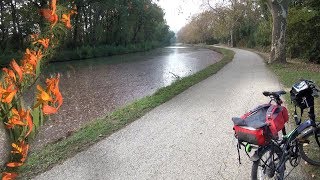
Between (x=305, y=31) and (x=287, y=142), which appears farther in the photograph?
(x=305, y=31)

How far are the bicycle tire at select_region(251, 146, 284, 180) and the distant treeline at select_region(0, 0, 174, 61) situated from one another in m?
26.8

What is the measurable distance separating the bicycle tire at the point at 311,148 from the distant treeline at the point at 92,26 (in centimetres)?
2603

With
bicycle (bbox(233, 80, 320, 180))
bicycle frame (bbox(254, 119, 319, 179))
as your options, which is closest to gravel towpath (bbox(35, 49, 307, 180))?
bicycle (bbox(233, 80, 320, 180))

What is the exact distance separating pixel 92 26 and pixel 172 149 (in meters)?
46.9

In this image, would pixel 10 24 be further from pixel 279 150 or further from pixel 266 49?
pixel 279 150

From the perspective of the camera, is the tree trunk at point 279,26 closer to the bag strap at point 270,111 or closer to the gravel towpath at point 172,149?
the gravel towpath at point 172,149

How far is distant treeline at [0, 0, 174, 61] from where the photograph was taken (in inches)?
1386

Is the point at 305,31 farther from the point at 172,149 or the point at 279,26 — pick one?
the point at 172,149

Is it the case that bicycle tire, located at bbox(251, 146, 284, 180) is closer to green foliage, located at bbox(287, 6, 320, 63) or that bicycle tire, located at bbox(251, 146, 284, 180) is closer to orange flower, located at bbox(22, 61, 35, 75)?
orange flower, located at bbox(22, 61, 35, 75)

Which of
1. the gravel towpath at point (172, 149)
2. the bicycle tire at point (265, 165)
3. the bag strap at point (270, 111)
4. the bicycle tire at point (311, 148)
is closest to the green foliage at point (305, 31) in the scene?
the gravel towpath at point (172, 149)

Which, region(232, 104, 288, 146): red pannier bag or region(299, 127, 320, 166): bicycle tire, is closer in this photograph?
region(232, 104, 288, 146): red pannier bag

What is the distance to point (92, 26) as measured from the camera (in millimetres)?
50344

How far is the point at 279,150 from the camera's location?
3939 mm

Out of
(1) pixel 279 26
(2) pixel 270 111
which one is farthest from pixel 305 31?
(2) pixel 270 111
